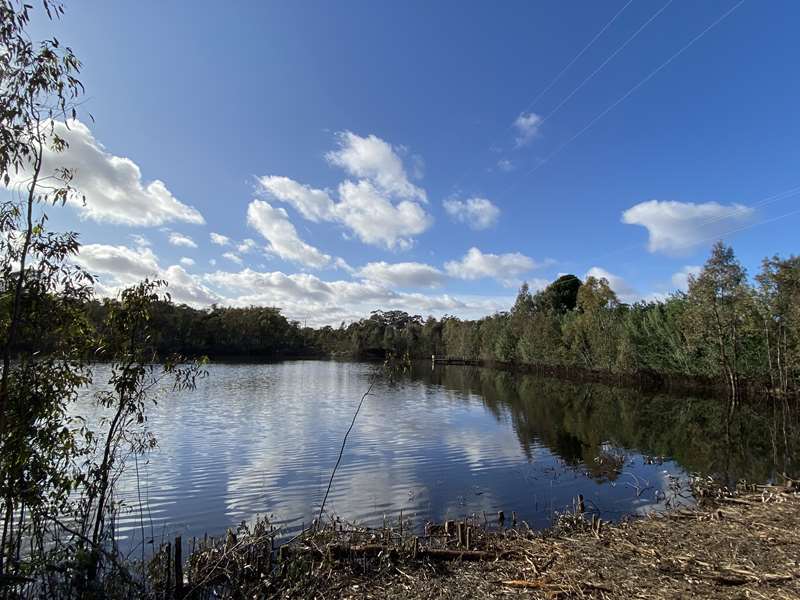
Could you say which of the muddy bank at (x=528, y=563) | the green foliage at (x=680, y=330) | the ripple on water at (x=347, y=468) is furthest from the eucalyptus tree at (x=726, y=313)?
the muddy bank at (x=528, y=563)

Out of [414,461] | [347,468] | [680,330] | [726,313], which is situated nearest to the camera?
[347,468]

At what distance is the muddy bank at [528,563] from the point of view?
5.24 m

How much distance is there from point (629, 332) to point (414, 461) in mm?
37291

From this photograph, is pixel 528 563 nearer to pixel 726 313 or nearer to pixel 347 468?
pixel 347 468

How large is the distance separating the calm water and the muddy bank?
2.22 metres

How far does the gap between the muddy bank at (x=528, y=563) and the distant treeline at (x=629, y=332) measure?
10.3ft

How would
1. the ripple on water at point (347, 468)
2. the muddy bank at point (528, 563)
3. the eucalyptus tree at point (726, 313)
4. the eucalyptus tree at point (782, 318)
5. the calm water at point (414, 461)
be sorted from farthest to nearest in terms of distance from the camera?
the eucalyptus tree at point (726, 313) < the eucalyptus tree at point (782, 318) < the calm water at point (414, 461) < the ripple on water at point (347, 468) < the muddy bank at point (528, 563)

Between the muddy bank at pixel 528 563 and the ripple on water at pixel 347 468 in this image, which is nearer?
the muddy bank at pixel 528 563

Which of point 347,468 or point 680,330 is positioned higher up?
point 680,330

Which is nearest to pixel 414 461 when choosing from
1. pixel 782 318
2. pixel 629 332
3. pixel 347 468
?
pixel 347 468

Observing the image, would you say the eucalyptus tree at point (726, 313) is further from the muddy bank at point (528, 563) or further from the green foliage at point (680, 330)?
the muddy bank at point (528, 563)

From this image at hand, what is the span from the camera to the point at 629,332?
44.5 meters

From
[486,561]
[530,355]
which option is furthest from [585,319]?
[486,561]

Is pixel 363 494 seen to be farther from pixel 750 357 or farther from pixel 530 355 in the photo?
pixel 530 355
